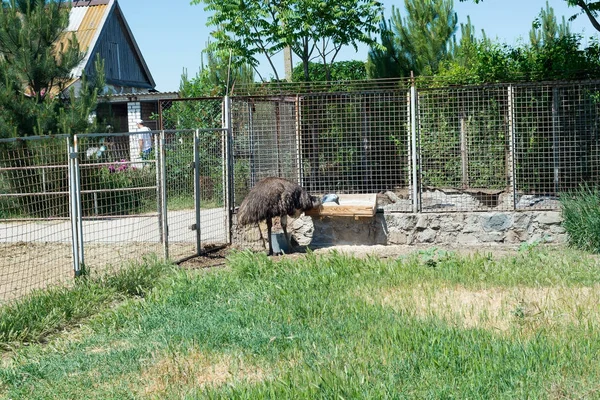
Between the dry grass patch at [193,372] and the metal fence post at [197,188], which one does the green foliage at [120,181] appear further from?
the dry grass patch at [193,372]

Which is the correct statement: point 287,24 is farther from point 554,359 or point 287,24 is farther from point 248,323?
point 554,359

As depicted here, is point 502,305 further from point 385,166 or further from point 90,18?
point 90,18

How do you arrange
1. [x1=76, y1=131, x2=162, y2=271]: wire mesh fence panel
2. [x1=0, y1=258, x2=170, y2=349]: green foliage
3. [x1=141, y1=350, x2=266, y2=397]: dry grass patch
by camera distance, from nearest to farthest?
1. [x1=141, y1=350, x2=266, y2=397]: dry grass patch
2. [x1=0, y1=258, x2=170, y2=349]: green foliage
3. [x1=76, y1=131, x2=162, y2=271]: wire mesh fence panel

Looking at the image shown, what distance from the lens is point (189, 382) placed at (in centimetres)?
525

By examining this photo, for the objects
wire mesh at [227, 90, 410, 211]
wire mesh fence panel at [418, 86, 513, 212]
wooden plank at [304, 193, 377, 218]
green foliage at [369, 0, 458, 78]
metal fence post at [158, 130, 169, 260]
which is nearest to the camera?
metal fence post at [158, 130, 169, 260]

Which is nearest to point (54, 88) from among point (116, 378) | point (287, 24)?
point (287, 24)

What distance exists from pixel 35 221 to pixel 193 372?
7.85 m

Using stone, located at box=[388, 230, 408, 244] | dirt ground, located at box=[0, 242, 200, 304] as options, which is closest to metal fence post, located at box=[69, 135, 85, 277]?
dirt ground, located at box=[0, 242, 200, 304]

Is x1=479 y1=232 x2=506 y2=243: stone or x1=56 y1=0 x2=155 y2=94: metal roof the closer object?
x1=479 y1=232 x2=506 y2=243: stone

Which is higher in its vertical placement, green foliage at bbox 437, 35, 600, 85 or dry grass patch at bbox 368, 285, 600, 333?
green foliage at bbox 437, 35, 600, 85

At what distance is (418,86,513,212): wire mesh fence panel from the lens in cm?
1341

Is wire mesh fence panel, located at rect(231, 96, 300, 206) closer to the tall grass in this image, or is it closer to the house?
the tall grass

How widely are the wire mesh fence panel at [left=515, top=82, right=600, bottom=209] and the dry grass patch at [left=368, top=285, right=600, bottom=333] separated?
5.56 m

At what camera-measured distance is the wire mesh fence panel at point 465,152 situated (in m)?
13.4
